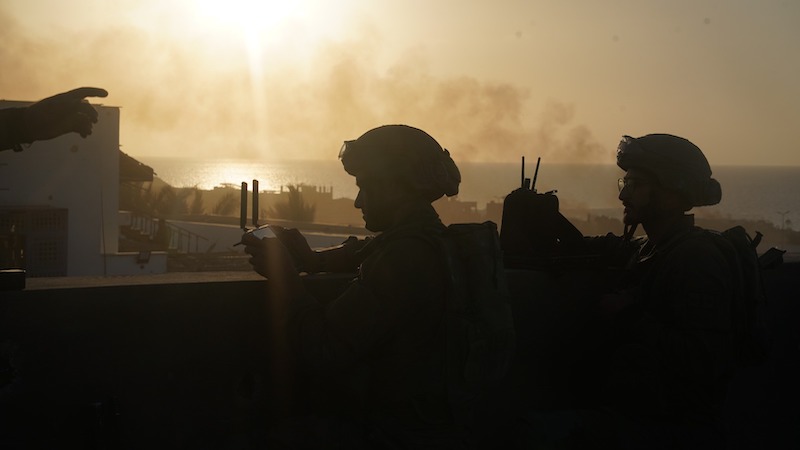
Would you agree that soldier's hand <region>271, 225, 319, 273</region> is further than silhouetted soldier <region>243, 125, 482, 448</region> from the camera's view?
Yes

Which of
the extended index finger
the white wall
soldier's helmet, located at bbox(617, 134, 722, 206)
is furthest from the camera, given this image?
the white wall

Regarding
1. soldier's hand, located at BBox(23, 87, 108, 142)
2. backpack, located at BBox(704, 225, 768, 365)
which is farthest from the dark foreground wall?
backpack, located at BBox(704, 225, 768, 365)

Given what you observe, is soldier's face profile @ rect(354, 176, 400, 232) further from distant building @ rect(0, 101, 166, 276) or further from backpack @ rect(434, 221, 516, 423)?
distant building @ rect(0, 101, 166, 276)

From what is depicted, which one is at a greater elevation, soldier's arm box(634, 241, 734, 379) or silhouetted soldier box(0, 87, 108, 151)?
silhouetted soldier box(0, 87, 108, 151)

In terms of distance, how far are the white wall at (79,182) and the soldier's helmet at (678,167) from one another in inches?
1231

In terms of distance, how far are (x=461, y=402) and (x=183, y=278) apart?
1321mm

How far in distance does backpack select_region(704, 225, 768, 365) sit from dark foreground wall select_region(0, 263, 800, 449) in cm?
169

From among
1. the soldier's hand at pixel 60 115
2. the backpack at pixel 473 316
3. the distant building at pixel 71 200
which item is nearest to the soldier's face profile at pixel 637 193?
the backpack at pixel 473 316

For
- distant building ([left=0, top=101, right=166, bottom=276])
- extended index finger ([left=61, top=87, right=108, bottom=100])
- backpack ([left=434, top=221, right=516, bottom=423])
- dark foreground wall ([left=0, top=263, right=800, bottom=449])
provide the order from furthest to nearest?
distant building ([left=0, top=101, right=166, bottom=276]) → extended index finger ([left=61, top=87, right=108, bottom=100]) → dark foreground wall ([left=0, top=263, right=800, bottom=449]) → backpack ([left=434, top=221, right=516, bottom=423])

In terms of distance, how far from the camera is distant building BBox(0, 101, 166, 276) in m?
32.4

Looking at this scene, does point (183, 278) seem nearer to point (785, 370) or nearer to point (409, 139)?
point (409, 139)

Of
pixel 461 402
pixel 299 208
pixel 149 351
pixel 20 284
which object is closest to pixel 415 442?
pixel 461 402

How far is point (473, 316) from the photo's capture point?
3.33 m

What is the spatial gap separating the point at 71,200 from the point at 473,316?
111ft
